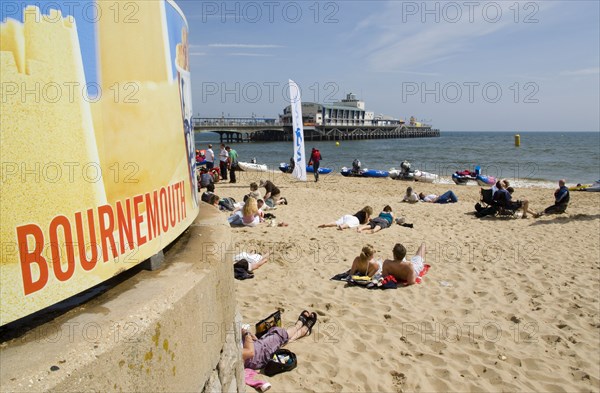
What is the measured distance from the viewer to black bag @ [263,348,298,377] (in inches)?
171

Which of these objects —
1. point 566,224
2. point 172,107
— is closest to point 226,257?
point 172,107

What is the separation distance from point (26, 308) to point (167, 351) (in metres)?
0.59

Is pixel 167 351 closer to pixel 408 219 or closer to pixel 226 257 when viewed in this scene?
pixel 226 257

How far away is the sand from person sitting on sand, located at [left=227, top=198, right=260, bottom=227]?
13.6 inches

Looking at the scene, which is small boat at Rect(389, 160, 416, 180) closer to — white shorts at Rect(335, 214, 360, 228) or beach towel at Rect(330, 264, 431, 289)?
white shorts at Rect(335, 214, 360, 228)

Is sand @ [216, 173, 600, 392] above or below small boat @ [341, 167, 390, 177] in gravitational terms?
below

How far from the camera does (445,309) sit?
19.1 ft

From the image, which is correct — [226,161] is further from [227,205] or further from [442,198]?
[442,198]

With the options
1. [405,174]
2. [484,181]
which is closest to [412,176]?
[405,174]

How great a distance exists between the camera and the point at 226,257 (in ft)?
8.64

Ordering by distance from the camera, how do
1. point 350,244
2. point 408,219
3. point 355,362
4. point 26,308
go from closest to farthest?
point 26,308 < point 355,362 < point 350,244 < point 408,219

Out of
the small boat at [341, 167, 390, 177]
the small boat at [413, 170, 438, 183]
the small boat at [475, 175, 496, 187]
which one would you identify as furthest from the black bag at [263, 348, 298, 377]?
the small boat at [341, 167, 390, 177]

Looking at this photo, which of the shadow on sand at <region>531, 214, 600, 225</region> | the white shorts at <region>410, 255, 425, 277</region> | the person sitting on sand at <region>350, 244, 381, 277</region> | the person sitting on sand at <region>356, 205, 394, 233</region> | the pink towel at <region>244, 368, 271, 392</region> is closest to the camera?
the pink towel at <region>244, 368, 271, 392</region>

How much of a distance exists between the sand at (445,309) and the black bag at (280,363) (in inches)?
2.7
